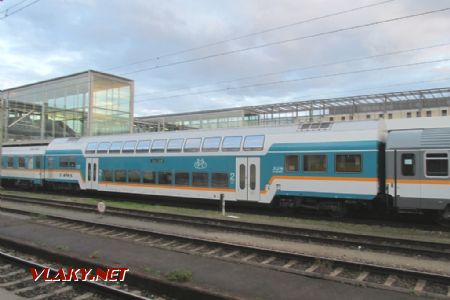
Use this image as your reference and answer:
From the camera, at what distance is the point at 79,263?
7.53 metres

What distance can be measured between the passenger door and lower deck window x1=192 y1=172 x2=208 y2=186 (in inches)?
308

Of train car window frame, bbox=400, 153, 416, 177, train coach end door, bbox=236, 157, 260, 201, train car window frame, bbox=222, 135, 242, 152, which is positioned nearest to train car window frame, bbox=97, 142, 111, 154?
train car window frame, bbox=222, 135, 242, 152

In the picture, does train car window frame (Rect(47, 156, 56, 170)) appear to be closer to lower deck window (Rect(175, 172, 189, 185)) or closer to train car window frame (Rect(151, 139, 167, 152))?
train car window frame (Rect(151, 139, 167, 152))

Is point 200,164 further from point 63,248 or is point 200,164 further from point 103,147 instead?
point 63,248

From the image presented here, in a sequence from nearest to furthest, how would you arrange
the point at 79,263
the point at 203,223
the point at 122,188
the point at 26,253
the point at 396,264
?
the point at 79,263
the point at 396,264
the point at 26,253
the point at 203,223
the point at 122,188

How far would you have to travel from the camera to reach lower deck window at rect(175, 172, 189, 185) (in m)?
18.3

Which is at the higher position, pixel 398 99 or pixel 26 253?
pixel 398 99

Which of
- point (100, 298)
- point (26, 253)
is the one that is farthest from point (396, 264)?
point (26, 253)

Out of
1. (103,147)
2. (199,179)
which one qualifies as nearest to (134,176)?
(103,147)

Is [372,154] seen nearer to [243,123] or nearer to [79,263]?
[79,263]

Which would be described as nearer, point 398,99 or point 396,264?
point 396,264

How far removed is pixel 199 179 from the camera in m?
17.9

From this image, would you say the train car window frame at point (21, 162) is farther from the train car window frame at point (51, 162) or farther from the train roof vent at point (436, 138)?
the train roof vent at point (436, 138)

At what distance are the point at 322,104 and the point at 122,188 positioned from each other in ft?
84.4
